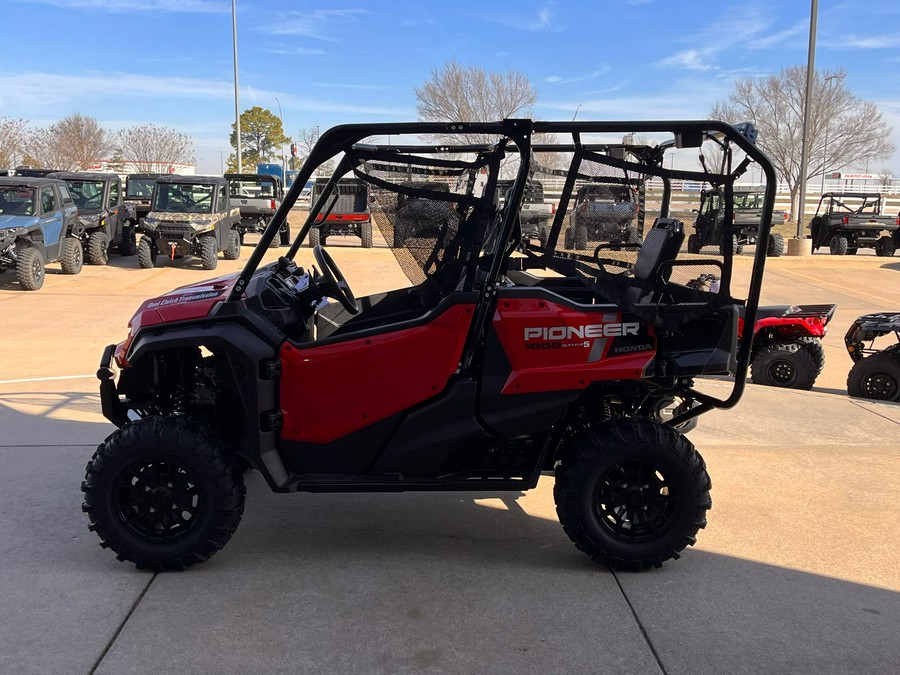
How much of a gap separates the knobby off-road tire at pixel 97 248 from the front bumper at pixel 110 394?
49.3 ft

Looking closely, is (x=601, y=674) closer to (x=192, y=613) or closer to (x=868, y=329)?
(x=192, y=613)

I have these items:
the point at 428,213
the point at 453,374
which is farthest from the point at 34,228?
the point at 453,374

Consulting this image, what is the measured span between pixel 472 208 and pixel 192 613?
212cm

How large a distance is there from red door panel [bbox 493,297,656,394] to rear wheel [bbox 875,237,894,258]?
2559 centimetres

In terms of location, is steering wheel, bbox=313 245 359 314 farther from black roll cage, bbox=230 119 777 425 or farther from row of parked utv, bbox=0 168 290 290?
row of parked utv, bbox=0 168 290 290

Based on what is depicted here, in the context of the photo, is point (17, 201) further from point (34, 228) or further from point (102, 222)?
point (102, 222)

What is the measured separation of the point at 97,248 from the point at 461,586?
16406mm

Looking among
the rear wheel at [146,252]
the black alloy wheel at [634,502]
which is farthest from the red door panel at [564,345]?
the rear wheel at [146,252]

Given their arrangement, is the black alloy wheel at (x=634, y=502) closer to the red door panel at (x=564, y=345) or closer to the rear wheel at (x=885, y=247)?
the red door panel at (x=564, y=345)

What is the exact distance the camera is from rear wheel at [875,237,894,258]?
25409 millimetres

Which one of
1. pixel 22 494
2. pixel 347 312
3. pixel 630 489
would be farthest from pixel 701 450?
pixel 22 494

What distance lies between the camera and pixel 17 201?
46.8 feet

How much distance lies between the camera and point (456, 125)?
10.8 ft

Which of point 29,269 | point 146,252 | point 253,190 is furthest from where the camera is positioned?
point 253,190
